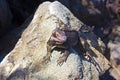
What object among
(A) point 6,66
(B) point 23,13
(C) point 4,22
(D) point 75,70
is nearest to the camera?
(D) point 75,70

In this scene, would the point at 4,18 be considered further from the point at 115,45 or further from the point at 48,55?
the point at 115,45

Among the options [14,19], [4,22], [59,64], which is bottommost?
[14,19]

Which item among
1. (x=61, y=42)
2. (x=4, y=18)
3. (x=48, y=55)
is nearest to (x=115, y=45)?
(x=61, y=42)

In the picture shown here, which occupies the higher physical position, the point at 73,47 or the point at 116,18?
the point at 73,47

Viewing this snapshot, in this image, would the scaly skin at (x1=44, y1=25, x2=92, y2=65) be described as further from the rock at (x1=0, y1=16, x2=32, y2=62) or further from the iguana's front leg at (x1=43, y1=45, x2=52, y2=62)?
the rock at (x1=0, y1=16, x2=32, y2=62)

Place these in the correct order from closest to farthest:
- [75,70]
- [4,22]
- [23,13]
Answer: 1. [75,70]
2. [4,22]
3. [23,13]

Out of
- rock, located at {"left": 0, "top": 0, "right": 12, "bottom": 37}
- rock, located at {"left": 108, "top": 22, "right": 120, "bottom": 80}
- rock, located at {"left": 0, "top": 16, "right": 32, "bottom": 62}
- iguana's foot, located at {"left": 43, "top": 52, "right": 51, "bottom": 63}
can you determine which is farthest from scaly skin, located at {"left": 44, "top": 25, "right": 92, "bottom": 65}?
rock, located at {"left": 0, "top": 0, "right": 12, "bottom": 37}

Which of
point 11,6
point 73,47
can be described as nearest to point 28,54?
point 73,47

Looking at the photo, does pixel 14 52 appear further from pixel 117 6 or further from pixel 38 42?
pixel 117 6
